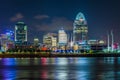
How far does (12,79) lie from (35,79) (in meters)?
2.79

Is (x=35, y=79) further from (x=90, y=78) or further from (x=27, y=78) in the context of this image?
(x=90, y=78)

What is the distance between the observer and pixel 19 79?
5353 centimetres

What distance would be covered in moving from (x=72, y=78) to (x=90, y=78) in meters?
2.26

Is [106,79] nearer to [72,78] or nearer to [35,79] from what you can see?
[72,78]

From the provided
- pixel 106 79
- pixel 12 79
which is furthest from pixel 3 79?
pixel 106 79

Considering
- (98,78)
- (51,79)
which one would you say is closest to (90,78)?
(98,78)

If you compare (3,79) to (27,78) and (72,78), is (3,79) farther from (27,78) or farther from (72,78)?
(72,78)

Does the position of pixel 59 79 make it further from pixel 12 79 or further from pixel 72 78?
pixel 12 79

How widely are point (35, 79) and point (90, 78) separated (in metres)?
7.00

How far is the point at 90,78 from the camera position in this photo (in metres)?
55.2

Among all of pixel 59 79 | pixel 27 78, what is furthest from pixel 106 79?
pixel 27 78

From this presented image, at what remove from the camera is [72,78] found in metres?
55.1

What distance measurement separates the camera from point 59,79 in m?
53.4

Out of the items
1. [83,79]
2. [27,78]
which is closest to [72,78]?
[83,79]
